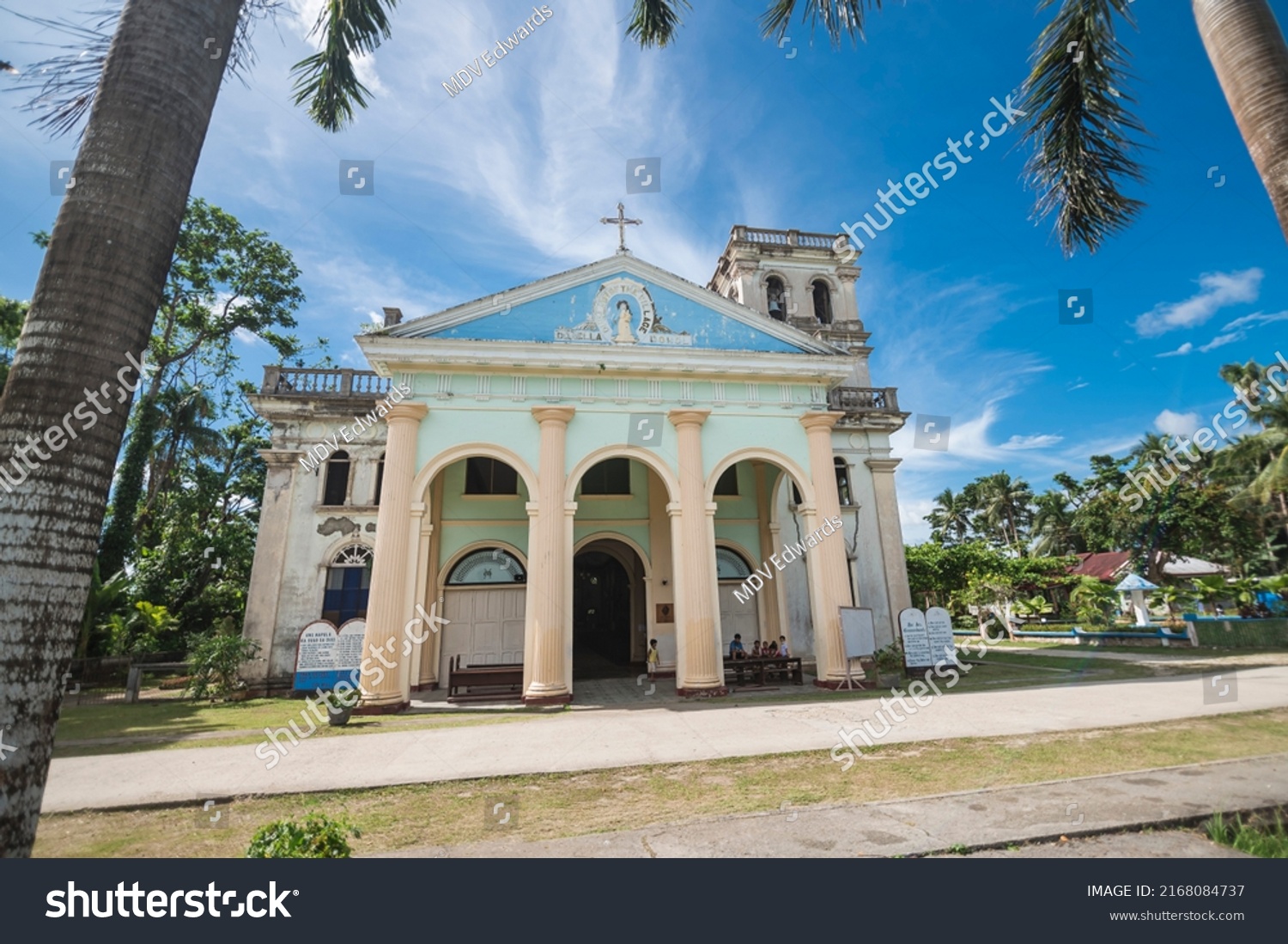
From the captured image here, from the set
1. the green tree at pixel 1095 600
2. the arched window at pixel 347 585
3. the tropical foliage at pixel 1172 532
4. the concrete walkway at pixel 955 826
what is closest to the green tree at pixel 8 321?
the arched window at pixel 347 585

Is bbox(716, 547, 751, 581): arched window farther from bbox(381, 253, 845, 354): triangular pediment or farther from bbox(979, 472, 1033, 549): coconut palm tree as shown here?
bbox(979, 472, 1033, 549): coconut palm tree

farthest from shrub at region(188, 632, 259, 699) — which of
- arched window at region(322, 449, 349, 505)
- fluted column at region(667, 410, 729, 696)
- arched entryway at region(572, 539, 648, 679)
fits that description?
fluted column at region(667, 410, 729, 696)

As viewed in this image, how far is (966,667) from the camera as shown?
15.6 metres

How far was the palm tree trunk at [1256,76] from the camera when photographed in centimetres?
438

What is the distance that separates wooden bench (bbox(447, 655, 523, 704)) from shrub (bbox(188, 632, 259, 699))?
5557mm

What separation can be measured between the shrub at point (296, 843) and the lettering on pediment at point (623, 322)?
1183 cm

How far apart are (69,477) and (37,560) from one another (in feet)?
1.33

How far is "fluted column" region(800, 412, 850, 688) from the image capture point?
525 inches

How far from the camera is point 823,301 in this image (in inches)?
934

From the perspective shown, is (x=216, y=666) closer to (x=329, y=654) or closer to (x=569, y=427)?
(x=329, y=654)
